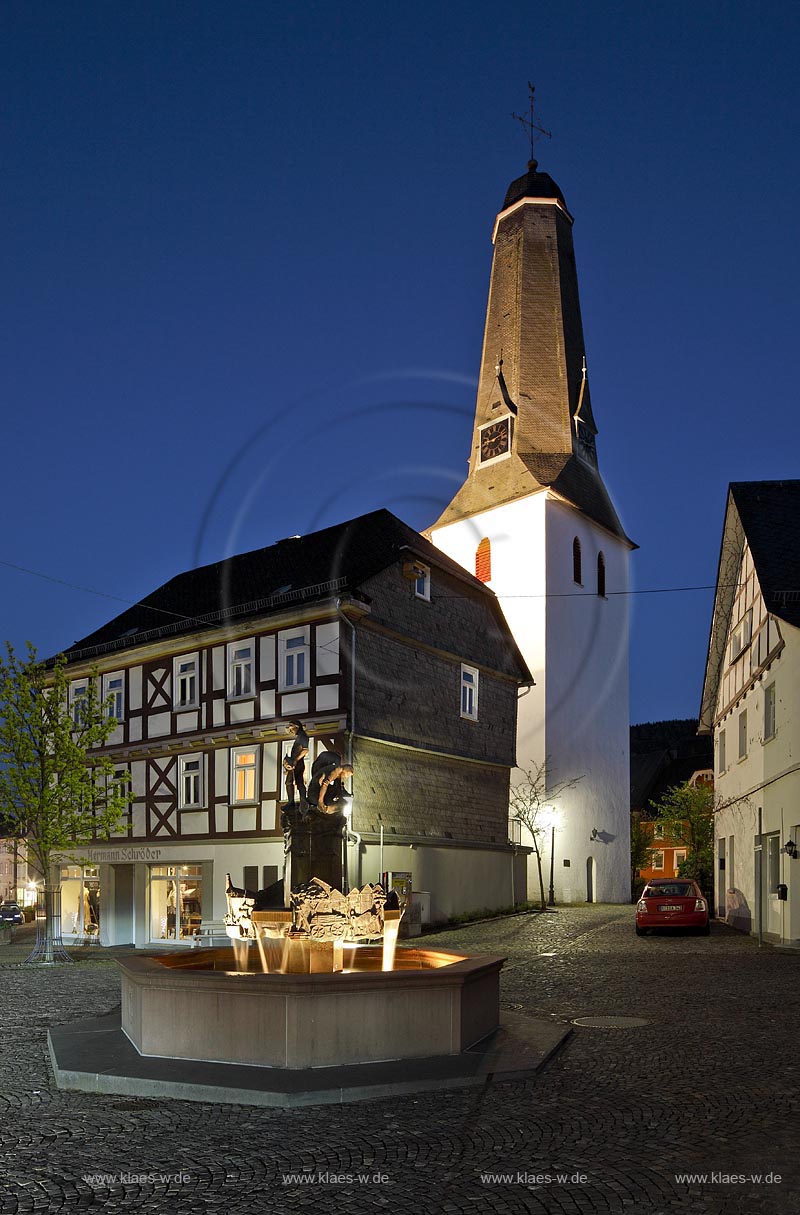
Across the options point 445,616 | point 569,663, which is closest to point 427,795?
point 445,616

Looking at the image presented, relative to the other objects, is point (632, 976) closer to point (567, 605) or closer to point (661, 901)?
point (661, 901)

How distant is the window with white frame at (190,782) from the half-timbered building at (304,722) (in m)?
0.08

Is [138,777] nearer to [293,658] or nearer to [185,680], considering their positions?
[185,680]


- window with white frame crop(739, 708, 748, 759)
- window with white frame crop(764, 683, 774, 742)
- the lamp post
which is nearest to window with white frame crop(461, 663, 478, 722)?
window with white frame crop(739, 708, 748, 759)

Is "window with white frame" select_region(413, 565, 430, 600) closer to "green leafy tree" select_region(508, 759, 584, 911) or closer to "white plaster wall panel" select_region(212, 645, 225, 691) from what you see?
"white plaster wall panel" select_region(212, 645, 225, 691)

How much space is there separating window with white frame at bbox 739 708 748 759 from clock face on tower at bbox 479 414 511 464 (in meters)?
22.7

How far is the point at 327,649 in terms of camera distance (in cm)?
3092

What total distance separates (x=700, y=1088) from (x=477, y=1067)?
72.9 inches

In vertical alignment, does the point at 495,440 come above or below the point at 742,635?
above

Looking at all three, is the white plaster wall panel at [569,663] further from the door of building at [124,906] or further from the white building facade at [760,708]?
the door of building at [124,906]

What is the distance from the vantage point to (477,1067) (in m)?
9.68

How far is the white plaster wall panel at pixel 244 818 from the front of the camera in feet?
105

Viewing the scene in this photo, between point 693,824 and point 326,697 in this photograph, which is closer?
point 326,697

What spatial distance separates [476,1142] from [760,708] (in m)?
22.1
